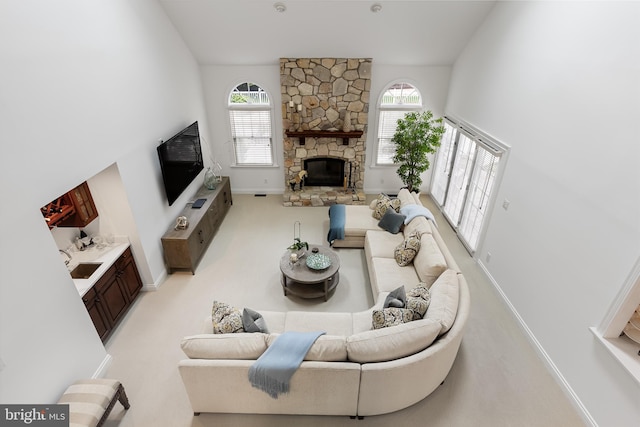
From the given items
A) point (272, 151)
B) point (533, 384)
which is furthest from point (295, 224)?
point (533, 384)

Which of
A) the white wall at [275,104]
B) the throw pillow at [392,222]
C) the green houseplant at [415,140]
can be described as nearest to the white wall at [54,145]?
the white wall at [275,104]

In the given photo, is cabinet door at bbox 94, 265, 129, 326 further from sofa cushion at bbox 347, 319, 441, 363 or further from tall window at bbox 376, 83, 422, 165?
tall window at bbox 376, 83, 422, 165

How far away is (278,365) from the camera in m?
2.95

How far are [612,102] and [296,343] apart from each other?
3.75 meters

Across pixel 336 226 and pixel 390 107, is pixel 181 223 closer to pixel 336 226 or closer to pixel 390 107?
pixel 336 226

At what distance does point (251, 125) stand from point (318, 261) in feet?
14.0

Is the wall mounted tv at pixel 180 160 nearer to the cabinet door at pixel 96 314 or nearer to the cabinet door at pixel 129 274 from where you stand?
the cabinet door at pixel 129 274

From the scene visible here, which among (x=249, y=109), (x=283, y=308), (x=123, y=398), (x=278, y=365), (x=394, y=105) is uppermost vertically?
(x=394, y=105)

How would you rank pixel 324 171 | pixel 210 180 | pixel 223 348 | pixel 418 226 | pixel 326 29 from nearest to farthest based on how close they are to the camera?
pixel 223 348, pixel 418 226, pixel 326 29, pixel 210 180, pixel 324 171

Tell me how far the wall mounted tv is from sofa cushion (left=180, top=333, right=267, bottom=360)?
290 cm

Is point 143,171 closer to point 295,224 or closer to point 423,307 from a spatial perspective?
point 295,224

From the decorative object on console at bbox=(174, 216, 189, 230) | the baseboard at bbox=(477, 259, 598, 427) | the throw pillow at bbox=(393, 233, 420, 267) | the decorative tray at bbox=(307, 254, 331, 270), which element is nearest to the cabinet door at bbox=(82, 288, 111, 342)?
the decorative object on console at bbox=(174, 216, 189, 230)

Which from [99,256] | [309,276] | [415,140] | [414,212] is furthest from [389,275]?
[99,256]

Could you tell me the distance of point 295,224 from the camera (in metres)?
6.86
